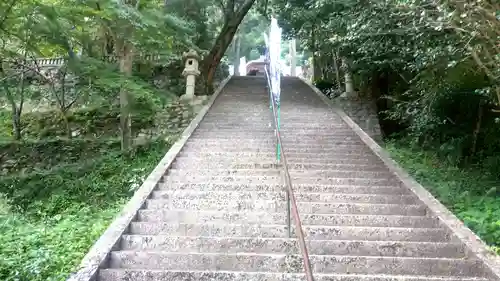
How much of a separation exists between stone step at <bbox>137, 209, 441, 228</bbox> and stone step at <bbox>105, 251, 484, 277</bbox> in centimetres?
88

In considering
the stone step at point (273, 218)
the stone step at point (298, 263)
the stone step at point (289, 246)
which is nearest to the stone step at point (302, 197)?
the stone step at point (273, 218)

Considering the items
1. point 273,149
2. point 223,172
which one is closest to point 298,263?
point 223,172

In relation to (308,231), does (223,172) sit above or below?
above

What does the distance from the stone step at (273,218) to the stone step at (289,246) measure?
55 cm

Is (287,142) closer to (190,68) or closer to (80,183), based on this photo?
(80,183)

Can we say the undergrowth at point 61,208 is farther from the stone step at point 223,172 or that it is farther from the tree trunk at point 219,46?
the tree trunk at point 219,46

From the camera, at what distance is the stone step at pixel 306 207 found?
5461 millimetres

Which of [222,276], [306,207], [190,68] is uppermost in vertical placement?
[190,68]

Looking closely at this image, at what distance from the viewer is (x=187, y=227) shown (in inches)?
193

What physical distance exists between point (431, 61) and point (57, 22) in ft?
21.7

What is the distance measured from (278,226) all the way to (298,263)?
783 mm

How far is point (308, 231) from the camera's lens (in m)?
4.83

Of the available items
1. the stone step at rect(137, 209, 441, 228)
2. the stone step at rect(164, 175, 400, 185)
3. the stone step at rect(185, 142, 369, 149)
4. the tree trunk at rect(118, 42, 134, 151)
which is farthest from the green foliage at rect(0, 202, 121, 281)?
the tree trunk at rect(118, 42, 134, 151)

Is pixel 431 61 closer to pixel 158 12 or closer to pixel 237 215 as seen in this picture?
pixel 237 215
